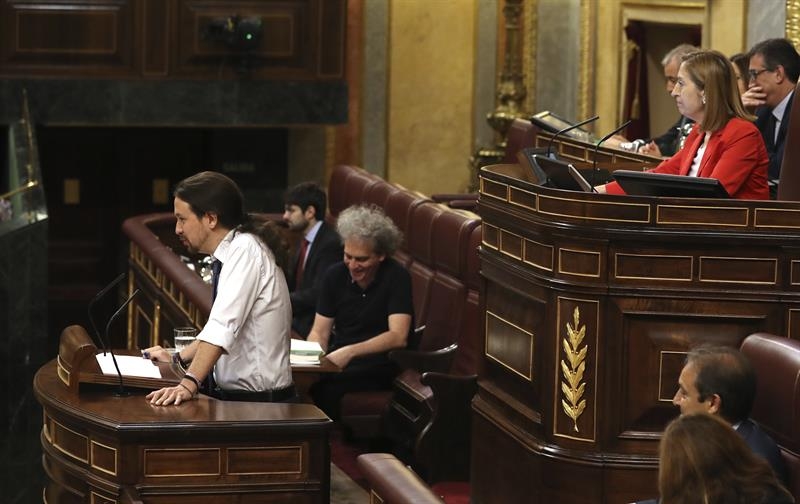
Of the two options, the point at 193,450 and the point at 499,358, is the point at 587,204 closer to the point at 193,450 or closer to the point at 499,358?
the point at 499,358

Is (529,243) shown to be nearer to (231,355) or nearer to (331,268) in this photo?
(231,355)

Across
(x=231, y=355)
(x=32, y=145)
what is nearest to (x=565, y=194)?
(x=231, y=355)

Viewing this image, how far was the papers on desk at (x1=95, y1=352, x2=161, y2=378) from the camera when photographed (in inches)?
181

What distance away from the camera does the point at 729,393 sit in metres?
3.46

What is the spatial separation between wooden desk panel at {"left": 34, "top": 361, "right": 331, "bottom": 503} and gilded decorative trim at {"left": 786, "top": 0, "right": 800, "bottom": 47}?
4.50m

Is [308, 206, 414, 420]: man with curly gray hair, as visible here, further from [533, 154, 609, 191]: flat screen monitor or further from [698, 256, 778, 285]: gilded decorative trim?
[698, 256, 778, 285]: gilded decorative trim

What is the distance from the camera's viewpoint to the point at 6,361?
10.2 m

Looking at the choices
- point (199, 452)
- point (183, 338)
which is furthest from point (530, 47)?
point (199, 452)

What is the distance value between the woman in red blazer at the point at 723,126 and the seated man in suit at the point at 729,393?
116 cm

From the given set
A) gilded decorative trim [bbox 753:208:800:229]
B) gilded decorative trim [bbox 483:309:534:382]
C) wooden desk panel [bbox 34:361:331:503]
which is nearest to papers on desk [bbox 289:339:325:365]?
gilded decorative trim [bbox 483:309:534:382]

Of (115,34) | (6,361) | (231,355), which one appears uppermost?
(115,34)

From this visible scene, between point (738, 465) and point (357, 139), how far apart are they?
32.4 ft

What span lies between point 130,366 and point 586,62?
741cm

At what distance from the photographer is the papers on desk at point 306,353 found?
5691 mm
